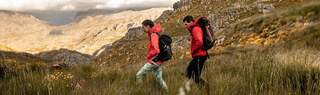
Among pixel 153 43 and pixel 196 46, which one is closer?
pixel 153 43

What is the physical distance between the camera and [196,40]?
937 cm

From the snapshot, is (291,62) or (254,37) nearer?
(291,62)

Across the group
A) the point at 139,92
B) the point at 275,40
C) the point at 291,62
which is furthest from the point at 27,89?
the point at 275,40

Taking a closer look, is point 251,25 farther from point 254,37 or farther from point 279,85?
point 279,85

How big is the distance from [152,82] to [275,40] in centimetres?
1622

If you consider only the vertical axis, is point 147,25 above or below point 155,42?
above

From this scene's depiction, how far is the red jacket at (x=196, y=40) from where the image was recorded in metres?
9.33

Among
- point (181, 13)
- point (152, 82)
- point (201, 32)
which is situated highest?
point (201, 32)

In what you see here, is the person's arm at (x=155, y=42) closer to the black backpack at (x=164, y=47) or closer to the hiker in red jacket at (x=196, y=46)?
the black backpack at (x=164, y=47)

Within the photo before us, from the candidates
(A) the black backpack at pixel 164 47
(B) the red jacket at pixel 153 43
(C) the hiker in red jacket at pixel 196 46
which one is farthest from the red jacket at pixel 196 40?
(B) the red jacket at pixel 153 43

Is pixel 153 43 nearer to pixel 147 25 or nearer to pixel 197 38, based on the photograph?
pixel 147 25

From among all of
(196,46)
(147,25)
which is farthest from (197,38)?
(147,25)

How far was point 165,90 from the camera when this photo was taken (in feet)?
23.0

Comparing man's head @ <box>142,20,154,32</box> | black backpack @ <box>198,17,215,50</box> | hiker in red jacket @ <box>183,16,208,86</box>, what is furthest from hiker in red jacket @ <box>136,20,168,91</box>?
black backpack @ <box>198,17,215,50</box>
